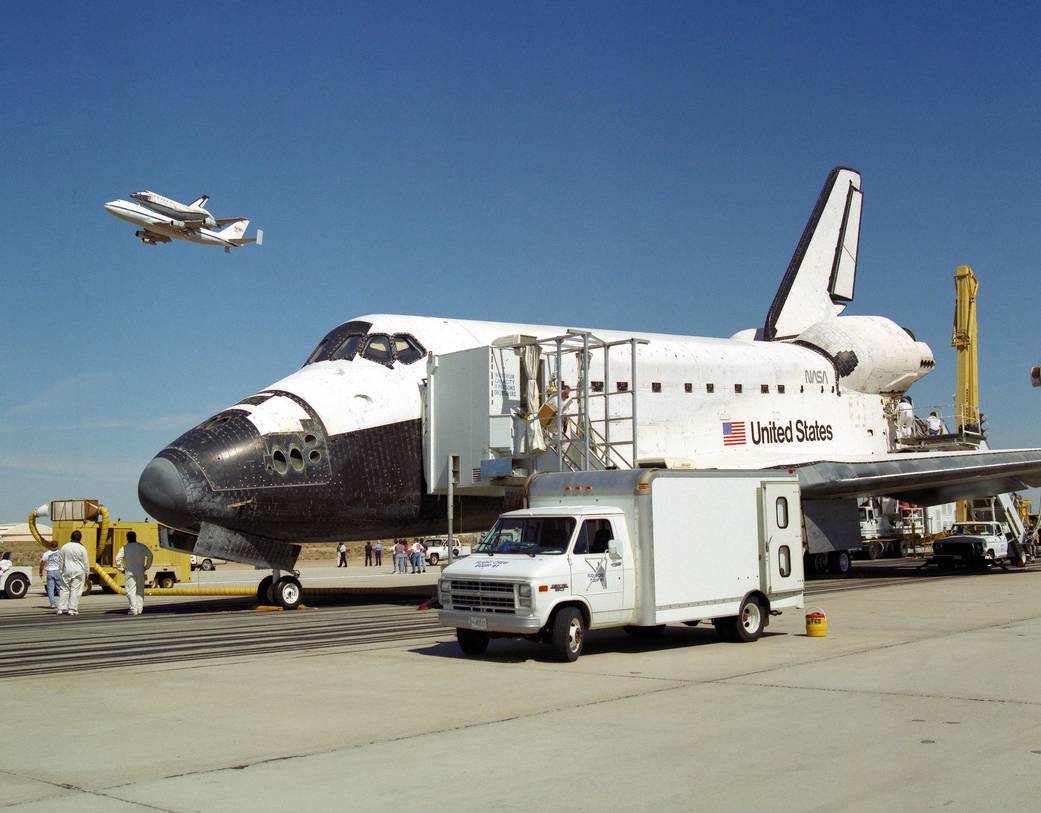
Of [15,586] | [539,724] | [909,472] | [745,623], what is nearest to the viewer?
[539,724]

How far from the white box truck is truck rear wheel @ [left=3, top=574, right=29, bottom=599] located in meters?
18.1

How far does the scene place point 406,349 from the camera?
56.4 ft

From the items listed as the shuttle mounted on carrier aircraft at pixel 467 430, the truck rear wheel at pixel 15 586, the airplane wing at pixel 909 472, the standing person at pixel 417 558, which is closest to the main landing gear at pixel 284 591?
the shuttle mounted on carrier aircraft at pixel 467 430

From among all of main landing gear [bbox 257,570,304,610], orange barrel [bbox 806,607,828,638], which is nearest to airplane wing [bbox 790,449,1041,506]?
orange barrel [bbox 806,607,828,638]

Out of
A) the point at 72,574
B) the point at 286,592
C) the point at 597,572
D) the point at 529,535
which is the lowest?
the point at 286,592

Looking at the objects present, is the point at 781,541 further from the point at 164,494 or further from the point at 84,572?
the point at 84,572

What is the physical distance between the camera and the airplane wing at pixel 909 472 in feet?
65.1

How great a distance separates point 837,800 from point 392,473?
12192 millimetres

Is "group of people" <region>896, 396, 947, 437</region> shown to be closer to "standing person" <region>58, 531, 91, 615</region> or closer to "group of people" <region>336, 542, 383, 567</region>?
"standing person" <region>58, 531, 91, 615</region>

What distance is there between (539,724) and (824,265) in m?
21.9

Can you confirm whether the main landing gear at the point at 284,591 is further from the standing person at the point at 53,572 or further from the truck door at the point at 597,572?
the truck door at the point at 597,572

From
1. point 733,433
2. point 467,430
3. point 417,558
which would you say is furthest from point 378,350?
point 417,558

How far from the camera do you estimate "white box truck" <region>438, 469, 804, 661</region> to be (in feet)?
32.8

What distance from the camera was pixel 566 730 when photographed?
665 centimetres
